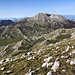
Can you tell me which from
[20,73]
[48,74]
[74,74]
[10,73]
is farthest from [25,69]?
[74,74]

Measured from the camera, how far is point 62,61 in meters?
19.9

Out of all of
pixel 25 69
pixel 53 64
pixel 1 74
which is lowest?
pixel 1 74

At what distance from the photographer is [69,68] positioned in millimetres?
17531

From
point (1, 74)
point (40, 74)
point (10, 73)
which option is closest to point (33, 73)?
point (40, 74)

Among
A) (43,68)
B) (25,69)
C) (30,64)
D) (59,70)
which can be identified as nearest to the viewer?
(59,70)

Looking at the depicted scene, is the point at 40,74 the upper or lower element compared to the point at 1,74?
upper

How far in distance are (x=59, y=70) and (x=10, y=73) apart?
9.50 metres

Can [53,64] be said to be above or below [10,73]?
above

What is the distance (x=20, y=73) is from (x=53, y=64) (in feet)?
20.3

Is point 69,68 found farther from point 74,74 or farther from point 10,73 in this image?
point 10,73

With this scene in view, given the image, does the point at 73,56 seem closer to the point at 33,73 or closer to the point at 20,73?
the point at 33,73

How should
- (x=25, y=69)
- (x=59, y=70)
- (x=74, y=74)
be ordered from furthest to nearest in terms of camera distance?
(x=25, y=69) → (x=59, y=70) → (x=74, y=74)

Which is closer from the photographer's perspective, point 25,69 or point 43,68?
point 43,68

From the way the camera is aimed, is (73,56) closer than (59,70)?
No
